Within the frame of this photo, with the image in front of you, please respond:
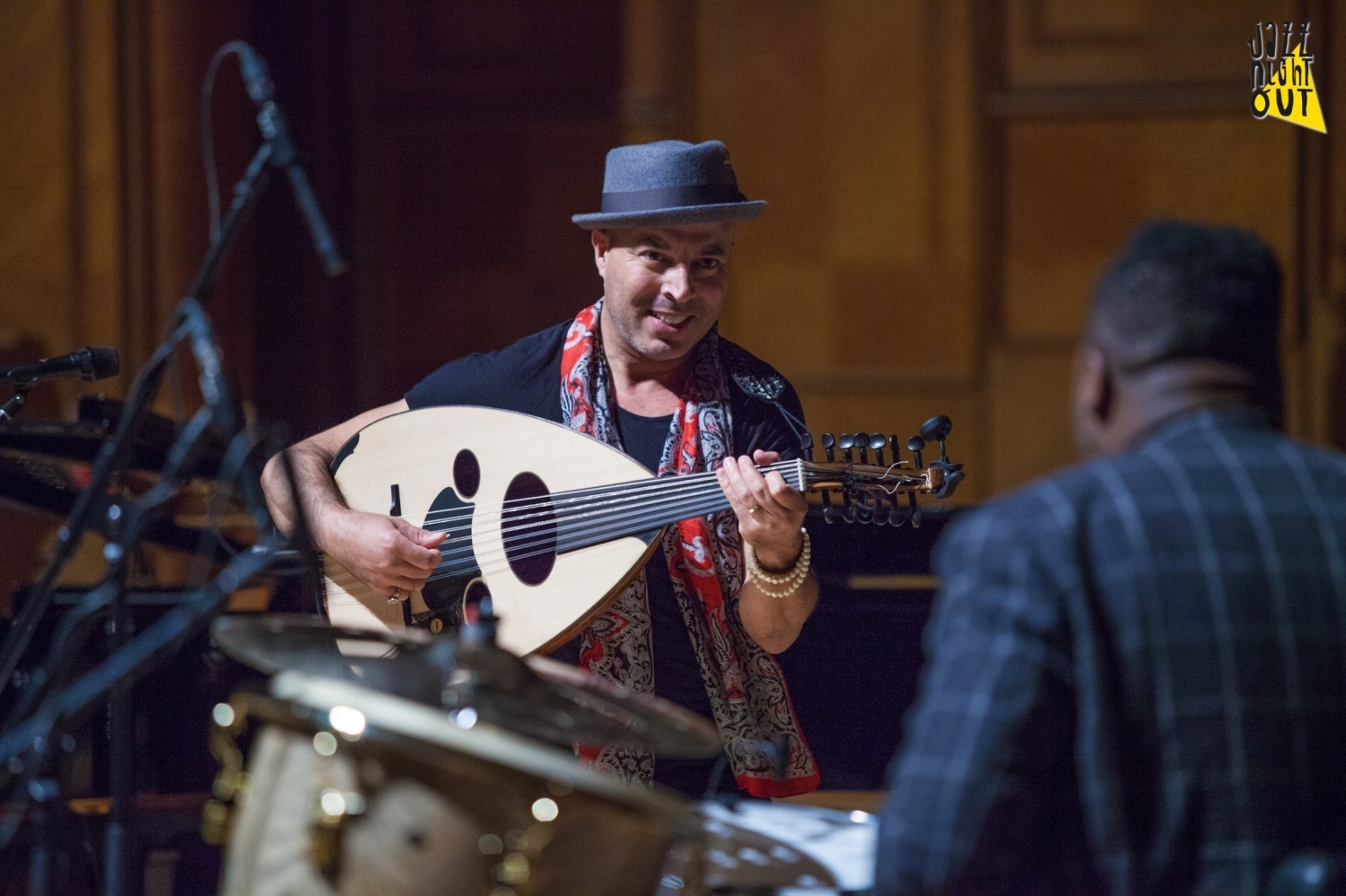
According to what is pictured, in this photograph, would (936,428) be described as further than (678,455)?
No

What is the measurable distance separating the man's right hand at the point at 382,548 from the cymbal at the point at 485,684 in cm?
92

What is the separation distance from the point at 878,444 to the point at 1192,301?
41.0 inches

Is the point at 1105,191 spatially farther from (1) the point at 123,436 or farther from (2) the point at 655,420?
(1) the point at 123,436

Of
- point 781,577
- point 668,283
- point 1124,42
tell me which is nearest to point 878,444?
point 781,577

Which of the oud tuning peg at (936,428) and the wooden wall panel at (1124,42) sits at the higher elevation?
the wooden wall panel at (1124,42)

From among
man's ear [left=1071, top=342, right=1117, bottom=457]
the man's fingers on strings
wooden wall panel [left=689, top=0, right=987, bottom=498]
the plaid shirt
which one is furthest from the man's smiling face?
wooden wall panel [left=689, top=0, right=987, bottom=498]

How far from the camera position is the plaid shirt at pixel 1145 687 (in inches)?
52.7

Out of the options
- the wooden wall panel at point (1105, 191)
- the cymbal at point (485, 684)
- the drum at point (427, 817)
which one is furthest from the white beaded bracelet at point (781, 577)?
the wooden wall panel at point (1105, 191)

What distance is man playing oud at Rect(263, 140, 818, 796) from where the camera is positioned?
2.56 metres

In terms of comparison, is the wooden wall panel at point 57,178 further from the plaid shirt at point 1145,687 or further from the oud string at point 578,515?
the plaid shirt at point 1145,687

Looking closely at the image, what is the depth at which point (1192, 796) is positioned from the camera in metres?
1.35

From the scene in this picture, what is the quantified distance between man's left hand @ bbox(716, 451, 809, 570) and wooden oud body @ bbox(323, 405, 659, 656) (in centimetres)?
20

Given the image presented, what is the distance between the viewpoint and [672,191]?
263 cm
